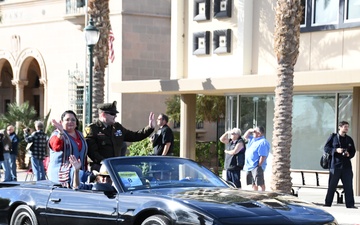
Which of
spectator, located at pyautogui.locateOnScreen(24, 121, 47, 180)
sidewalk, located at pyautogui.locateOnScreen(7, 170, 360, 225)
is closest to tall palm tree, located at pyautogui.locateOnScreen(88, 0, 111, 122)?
spectator, located at pyautogui.locateOnScreen(24, 121, 47, 180)

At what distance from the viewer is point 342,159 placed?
14.9m

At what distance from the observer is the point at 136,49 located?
30406mm

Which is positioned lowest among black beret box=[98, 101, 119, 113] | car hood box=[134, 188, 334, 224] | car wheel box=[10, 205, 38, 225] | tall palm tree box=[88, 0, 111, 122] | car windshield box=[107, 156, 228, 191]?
car wheel box=[10, 205, 38, 225]

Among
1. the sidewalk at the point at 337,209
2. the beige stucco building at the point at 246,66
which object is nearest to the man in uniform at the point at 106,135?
the sidewalk at the point at 337,209

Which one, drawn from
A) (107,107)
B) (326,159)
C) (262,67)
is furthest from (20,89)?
(107,107)

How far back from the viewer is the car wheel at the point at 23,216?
952 centimetres

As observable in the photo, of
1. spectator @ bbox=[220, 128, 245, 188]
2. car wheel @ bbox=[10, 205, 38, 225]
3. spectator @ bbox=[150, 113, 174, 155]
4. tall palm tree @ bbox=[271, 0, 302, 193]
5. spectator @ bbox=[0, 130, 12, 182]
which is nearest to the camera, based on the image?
car wheel @ bbox=[10, 205, 38, 225]

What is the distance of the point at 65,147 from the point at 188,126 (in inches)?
501

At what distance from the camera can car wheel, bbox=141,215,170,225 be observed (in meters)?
7.77

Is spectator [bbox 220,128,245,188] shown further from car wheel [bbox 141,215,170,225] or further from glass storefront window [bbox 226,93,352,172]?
car wheel [bbox 141,215,170,225]

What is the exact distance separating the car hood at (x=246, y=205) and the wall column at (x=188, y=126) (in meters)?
13.8

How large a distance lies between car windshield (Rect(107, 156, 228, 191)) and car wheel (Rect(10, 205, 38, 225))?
1.44m

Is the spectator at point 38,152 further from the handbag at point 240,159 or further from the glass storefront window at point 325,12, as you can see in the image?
the glass storefront window at point 325,12

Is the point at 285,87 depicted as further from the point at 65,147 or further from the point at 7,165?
the point at 7,165
